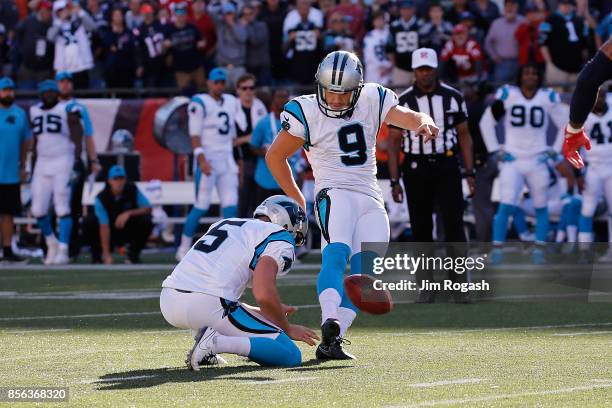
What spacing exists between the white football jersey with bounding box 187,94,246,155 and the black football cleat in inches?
331

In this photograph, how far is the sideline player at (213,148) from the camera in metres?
15.2

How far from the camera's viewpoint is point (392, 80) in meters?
17.8

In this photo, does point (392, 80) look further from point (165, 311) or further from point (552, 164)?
point (165, 311)

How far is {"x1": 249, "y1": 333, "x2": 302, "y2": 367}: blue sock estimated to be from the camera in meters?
6.66

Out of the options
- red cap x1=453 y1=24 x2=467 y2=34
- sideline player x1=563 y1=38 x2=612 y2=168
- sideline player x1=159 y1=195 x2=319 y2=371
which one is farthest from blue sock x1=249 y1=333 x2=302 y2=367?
red cap x1=453 y1=24 x2=467 y2=34

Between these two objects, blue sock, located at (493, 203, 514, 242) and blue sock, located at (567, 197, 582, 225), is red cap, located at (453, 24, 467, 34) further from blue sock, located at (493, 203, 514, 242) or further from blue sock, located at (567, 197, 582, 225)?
blue sock, located at (493, 203, 514, 242)

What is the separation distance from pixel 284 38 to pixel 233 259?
11755 millimetres

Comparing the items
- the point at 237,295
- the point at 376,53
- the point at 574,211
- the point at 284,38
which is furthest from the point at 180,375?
the point at 284,38

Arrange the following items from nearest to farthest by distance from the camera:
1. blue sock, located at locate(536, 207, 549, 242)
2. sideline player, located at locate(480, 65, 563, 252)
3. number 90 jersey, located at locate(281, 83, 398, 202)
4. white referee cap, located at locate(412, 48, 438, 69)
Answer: number 90 jersey, located at locate(281, 83, 398, 202) < white referee cap, located at locate(412, 48, 438, 69) < sideline player, located at locate(480, 65, 563, 252) < blue sock, located at locate(536, 207, 549, 242)

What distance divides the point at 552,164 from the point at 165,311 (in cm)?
994

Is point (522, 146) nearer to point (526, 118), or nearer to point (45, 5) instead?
point (526, 118)

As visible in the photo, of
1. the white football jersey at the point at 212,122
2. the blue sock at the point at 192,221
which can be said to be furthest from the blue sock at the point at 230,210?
the white football jersey at the point at 212,122

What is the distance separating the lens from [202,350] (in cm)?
654

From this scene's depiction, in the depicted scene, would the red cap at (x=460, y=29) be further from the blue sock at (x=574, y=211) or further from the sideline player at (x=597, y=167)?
the sideline player at (x=597, y=167)
